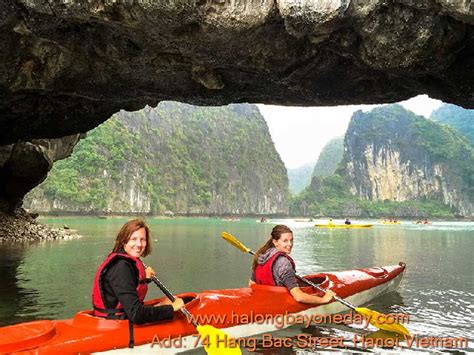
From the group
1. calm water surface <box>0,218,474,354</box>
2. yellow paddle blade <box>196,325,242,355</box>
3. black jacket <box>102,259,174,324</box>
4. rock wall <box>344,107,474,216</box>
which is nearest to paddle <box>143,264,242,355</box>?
yellow paddle blade <box>196,325,242,355</box>

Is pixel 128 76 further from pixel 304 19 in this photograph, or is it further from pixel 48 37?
pixel 304 19

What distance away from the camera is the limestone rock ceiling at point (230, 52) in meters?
5.93

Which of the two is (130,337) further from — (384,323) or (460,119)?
(460,119)

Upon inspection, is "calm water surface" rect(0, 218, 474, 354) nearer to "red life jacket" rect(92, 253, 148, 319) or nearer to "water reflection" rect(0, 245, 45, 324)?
"water reflection" rect(0, 245, 45, 324)

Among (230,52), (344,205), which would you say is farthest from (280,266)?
(344,205)

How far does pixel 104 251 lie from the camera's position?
56.6 ft

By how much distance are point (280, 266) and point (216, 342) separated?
6.18ft

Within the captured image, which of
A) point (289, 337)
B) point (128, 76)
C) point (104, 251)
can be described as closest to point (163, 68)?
point (128, 76)

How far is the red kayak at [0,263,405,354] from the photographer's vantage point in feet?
14.2

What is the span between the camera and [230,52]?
7129mm

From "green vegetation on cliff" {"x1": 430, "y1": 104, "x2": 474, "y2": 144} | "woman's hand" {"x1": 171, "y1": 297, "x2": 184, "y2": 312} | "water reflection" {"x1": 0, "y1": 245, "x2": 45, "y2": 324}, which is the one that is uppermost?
"green vegetation on cliff" {"x1": 430, "y1": 104, "x2": 474, "y2": 144}

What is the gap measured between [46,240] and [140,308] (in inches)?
731

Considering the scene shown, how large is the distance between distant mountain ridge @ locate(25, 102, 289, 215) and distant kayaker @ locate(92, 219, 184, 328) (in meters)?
80.3

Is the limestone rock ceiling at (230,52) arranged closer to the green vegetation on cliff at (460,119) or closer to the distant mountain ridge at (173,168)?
the distant mountain ridge at (173,168)
